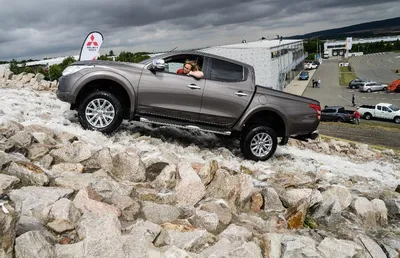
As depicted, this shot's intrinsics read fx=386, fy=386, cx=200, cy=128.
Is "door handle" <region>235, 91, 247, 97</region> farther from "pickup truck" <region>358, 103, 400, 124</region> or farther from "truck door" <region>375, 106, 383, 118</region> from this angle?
"truck door" <region>375, 106, 383, 118</region>

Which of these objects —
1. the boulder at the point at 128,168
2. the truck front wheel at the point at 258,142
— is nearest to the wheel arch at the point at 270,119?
the truck front wheel at the point at 258,142

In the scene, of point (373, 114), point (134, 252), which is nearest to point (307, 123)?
point (134, 252)

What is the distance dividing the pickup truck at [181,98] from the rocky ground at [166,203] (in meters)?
0.44

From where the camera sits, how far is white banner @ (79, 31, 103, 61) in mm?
14430

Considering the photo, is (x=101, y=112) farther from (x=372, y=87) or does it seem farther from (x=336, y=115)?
(x=372, y=87)

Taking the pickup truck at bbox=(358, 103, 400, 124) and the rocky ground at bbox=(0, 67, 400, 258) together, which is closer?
the rocky ground at bbox=(0, 67, 400, 258)

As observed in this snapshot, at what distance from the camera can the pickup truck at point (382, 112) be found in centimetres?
3169

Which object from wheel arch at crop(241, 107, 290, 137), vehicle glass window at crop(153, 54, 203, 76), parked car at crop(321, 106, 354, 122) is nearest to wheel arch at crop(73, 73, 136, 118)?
vehicle glass window at crop(153, 54, 203, 76)

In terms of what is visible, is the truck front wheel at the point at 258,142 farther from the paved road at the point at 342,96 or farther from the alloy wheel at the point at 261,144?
the paved road at the point at 342,96

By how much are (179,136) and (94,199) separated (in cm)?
451

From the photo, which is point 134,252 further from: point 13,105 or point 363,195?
point 13,105

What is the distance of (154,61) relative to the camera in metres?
7.18

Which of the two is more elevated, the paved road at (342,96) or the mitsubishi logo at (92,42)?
→ the mitsubishi logo at (92,42)

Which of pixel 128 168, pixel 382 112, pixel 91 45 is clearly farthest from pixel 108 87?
pixel 382 112
